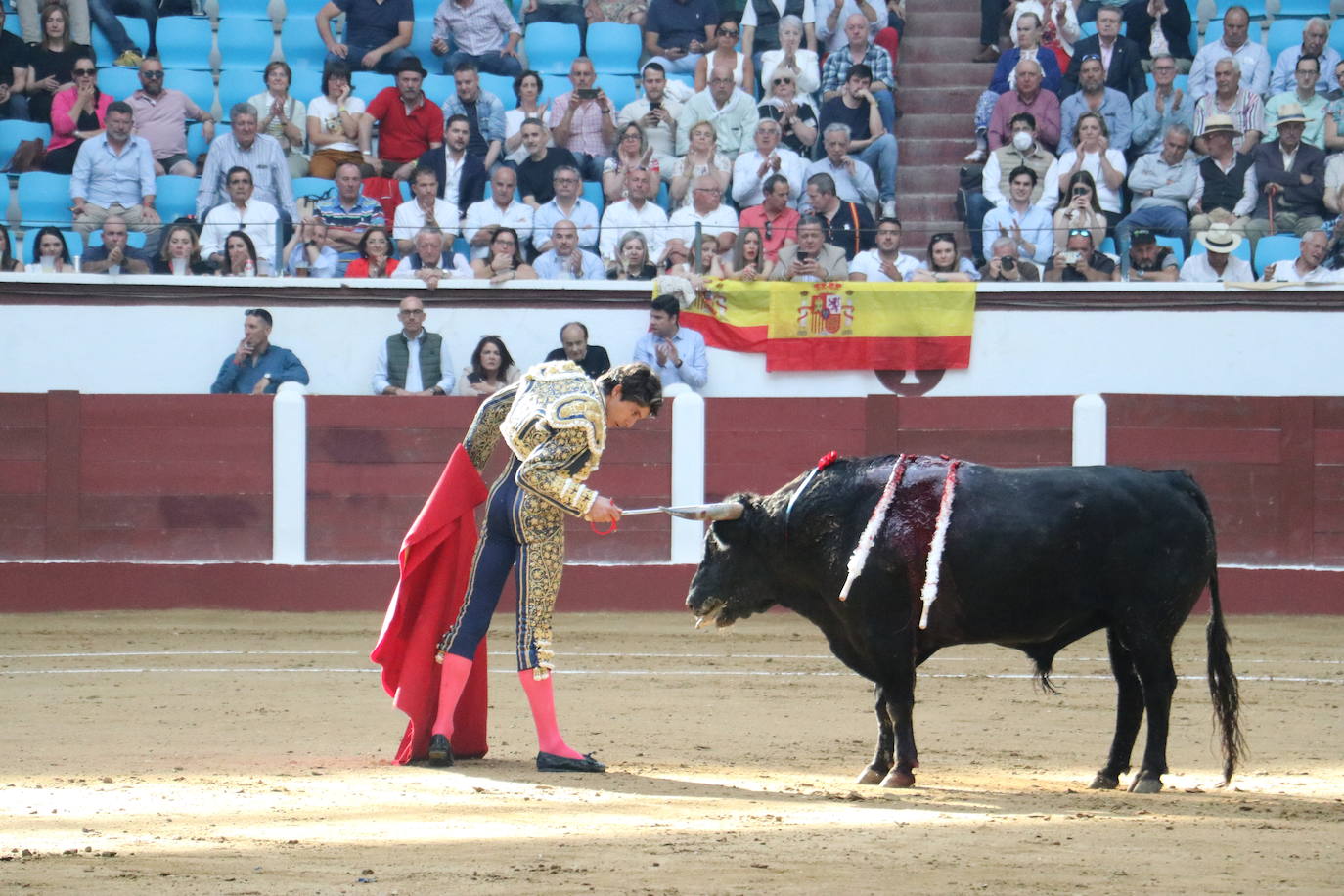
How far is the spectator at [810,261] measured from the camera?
9945 millimetres

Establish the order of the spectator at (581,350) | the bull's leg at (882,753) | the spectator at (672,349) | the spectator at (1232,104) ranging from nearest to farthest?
the bull's leg at (882,753)
the spectator at (581,350)
the spectator at (672,349)
the spectator at (1232,104)

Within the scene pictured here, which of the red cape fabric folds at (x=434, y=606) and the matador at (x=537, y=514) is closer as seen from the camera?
the matador at (x=537, y=514)

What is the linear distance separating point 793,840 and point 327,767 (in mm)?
1610

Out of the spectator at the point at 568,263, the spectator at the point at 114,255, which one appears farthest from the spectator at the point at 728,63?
the spectator at the point at 114,255

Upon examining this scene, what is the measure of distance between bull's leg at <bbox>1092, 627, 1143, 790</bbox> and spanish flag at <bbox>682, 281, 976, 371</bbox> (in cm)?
529

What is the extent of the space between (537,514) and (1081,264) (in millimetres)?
6098

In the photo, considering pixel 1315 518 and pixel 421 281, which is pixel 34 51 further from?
pixel 1315 518

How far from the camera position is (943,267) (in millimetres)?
10125

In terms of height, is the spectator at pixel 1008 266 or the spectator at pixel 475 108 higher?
the spectator at pixel 475 108

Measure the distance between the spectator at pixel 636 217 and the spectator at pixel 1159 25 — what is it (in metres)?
3.61

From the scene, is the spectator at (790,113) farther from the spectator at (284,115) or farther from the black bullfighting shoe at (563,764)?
the black bullfighting shoe at (563,764)

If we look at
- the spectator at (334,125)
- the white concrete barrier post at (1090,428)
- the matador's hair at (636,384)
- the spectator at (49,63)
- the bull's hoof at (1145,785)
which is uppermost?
the spectator at (49,63)

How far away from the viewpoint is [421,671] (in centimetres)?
494

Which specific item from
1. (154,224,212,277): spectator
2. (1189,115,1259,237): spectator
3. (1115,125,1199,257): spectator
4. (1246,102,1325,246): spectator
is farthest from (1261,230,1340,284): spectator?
(154,224,212,277): spectator
